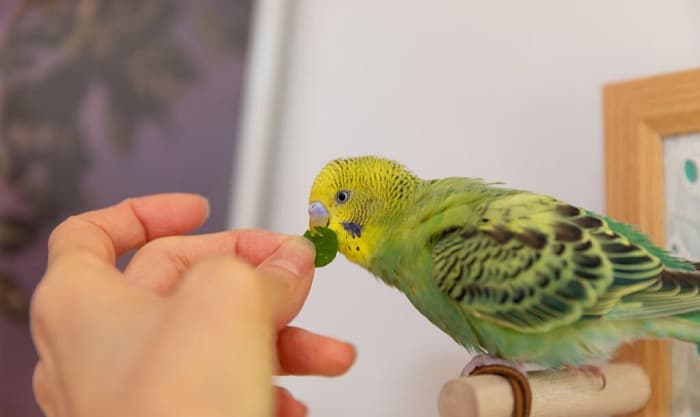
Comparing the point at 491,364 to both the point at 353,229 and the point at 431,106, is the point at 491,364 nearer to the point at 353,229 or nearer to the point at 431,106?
the point at 353,229

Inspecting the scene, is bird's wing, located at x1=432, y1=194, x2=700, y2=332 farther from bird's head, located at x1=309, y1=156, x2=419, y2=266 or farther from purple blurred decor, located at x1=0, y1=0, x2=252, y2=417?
purple blurred decor, located at x1=0, y1=0, x2=252, y2=417

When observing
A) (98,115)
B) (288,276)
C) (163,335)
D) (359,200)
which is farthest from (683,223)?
(98,115)

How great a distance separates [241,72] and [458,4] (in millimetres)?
413

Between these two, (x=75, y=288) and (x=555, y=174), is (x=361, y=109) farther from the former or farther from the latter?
(x=75, y=288)

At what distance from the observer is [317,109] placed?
111cm

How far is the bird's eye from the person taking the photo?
0.68 metres

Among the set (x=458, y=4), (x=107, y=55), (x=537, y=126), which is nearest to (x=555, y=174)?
(x=537, y=126)

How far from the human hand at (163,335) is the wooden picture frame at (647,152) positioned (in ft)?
1.18

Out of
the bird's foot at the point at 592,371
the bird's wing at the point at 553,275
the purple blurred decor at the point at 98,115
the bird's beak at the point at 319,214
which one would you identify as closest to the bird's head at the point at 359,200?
the bird's beak at the point at 319,214

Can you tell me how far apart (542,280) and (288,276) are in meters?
0.23

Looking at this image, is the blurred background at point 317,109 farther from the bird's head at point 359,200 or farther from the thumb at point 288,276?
the thumb at point 288,276

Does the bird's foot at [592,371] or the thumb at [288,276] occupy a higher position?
the thumb at [288,276]

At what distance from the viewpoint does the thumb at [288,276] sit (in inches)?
16.1

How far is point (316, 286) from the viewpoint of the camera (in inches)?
41.0
